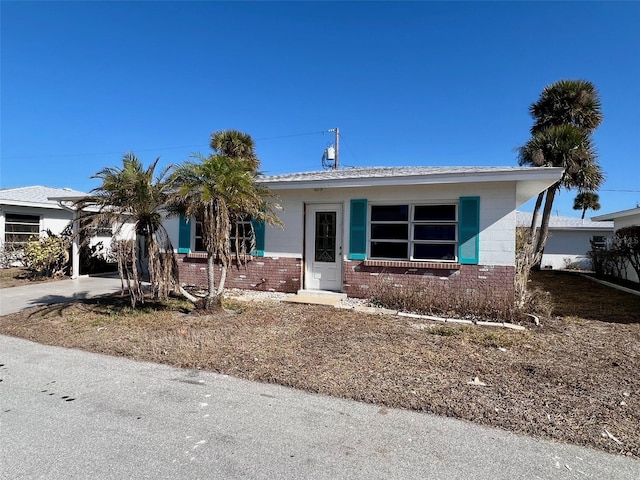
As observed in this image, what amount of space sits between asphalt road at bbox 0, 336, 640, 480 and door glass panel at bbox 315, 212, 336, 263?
5.81 metres

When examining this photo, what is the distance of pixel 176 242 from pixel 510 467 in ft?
33.2

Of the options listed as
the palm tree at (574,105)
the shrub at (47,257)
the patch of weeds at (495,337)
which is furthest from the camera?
the palm tree at (574,105)

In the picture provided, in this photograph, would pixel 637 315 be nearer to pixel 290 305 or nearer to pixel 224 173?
pixel 290 305

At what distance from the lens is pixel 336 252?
31.6 ft

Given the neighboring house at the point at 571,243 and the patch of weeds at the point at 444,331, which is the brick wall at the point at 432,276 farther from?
the neighboring house at the point at 571,243

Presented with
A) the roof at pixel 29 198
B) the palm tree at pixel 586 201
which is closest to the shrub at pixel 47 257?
the roof at pixel 29 198

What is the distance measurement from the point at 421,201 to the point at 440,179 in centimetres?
84

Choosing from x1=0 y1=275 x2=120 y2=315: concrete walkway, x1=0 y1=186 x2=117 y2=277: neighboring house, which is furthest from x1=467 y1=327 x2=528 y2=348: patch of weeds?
x1=0 y1=186 x2=117 y2=277: neighboring house

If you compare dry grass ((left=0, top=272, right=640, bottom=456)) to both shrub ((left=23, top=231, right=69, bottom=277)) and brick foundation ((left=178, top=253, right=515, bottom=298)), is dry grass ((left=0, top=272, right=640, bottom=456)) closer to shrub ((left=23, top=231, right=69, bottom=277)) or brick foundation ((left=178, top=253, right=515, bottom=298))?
A: brick foundation ((left=178, top=253, right=515, bottom=298))

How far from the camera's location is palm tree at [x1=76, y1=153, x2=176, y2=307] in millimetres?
6660

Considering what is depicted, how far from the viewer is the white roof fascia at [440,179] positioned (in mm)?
7372

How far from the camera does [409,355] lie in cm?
500

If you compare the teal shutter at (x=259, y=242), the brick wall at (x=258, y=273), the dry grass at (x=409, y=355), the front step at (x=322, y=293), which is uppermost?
the teal shutter at (x=259, y=242)

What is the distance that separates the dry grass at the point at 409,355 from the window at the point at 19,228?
1037 cm
